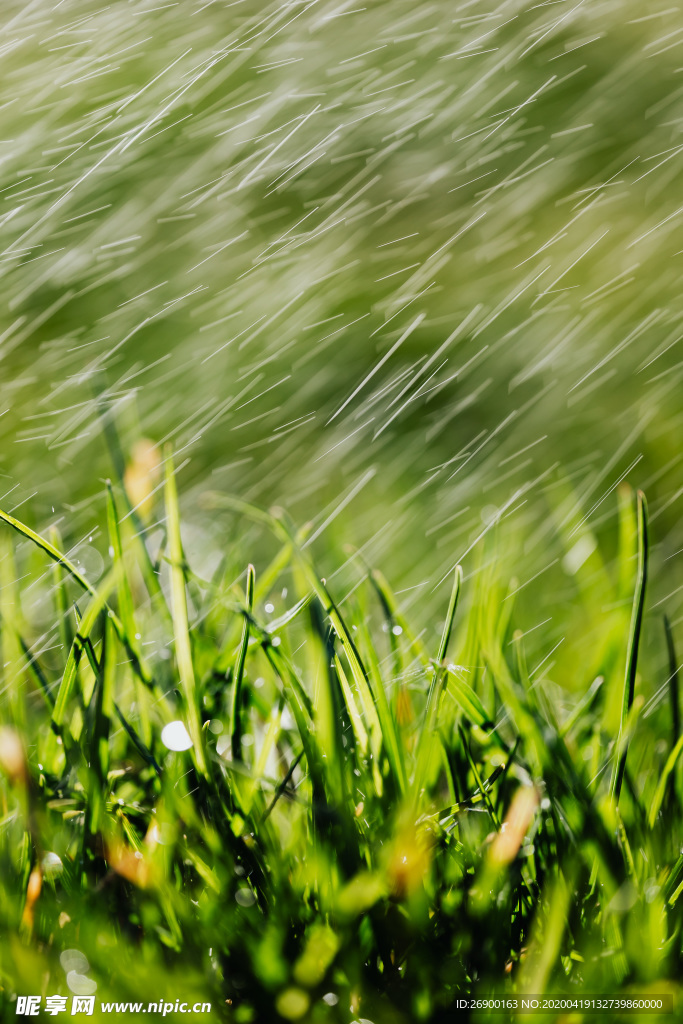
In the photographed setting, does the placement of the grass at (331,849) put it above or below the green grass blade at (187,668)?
below

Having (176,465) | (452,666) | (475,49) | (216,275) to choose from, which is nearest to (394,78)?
(475,49)

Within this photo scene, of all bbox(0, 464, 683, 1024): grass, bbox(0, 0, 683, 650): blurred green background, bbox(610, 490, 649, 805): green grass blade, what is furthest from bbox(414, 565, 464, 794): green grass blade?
bbox(0, 0, 683, 650): blurred green background

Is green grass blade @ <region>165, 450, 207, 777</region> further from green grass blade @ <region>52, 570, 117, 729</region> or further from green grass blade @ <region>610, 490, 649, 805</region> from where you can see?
green grass blade @ <region>610, 490, 649, 805</region>

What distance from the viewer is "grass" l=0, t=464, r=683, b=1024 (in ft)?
1.87

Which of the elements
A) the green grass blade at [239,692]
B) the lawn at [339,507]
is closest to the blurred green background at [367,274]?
the lawn at [339,507]

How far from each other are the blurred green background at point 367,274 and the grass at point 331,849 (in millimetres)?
230

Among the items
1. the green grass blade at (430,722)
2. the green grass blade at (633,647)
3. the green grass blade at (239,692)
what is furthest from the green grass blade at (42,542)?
the green grass blade at (633,647)

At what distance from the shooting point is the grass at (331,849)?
571 millimetres

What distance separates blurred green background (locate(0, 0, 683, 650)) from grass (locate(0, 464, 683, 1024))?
0.75 feet

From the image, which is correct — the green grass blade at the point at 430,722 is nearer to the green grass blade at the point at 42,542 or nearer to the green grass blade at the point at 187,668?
the green grass blade at the point at 187,668

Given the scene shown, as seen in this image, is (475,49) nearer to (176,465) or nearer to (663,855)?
(176,465)

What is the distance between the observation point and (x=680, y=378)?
213cm

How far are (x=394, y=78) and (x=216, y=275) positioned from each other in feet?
5.24

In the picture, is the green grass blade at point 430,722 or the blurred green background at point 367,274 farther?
the blurred green background at point 367,274
